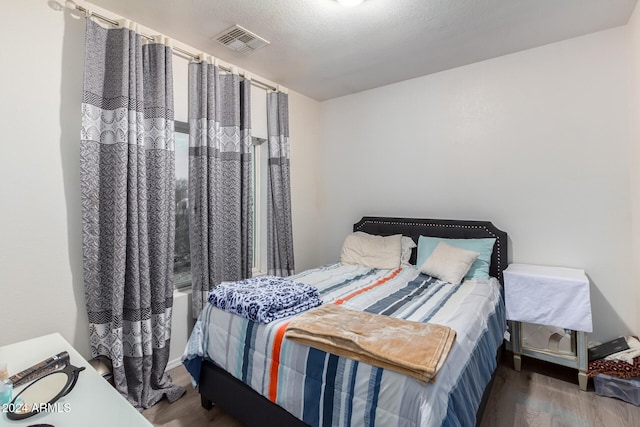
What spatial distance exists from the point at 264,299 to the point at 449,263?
165 centimetres

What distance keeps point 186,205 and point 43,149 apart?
102 centimetres

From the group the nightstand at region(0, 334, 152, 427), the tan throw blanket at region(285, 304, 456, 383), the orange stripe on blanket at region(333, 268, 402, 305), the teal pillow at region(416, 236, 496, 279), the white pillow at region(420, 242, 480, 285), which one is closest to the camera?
the nightstand at region(0, 334, 152, 427)

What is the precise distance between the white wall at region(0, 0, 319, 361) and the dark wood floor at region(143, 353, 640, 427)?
74cm

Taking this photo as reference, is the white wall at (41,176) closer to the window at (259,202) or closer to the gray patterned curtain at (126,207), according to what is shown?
the gray patterned curtain at (126,207)

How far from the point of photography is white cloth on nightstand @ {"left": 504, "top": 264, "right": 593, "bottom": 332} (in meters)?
2.08

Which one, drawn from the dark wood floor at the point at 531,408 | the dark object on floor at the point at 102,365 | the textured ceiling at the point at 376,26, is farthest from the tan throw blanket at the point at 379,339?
the textured ceiling at the point at 376,26

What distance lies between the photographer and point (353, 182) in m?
→ 3.73

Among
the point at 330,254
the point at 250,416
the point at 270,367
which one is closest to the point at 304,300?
the point at 270,367

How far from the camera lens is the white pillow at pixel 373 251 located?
299 centimetres

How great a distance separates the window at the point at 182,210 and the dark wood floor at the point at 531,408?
86 cm

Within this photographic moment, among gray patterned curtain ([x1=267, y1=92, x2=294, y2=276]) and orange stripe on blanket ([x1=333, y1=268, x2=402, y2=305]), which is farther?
gray patterned curtain ([x1=267, y1=92, x2=294, y2=276])

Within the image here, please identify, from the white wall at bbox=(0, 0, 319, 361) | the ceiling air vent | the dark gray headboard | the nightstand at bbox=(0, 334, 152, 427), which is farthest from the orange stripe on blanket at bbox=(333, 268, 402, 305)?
the ceiling air vent

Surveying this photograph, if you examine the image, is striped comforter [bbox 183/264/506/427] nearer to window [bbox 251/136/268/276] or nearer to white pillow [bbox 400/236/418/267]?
white pillow [bbox 400/236/418/267]

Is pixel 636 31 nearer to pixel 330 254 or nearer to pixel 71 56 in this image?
pixel 330 254
